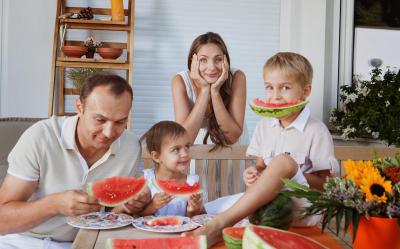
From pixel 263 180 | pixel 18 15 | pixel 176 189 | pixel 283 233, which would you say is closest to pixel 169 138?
pixel 176 189

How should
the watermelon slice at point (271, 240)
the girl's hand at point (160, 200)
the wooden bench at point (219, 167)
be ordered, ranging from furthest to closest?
the wooden bench at point (219, 167) → the girl's hand at point (160, 200) → the watermelon slice at point (271, 240)

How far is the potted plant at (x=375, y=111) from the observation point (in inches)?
140

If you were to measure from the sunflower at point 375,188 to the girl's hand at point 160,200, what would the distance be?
703 millimetres

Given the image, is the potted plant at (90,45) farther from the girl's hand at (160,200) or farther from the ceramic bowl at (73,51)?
the girl's hand at (160,200)

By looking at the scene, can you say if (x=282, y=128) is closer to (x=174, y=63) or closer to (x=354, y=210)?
(x=354, y=210)

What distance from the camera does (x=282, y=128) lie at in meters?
1.98

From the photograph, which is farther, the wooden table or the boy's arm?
the boy's arm

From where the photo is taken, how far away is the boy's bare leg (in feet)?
4.77

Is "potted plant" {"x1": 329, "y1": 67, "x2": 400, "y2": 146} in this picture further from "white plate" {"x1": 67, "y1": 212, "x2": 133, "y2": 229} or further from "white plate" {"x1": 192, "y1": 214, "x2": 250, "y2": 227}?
"white plate" {"x1": 67, "y1": 212, "x2": 133, "y2": 229}

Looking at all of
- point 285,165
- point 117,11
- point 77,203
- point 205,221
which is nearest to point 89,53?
point 117,11

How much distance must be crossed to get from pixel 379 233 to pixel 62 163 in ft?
3.95

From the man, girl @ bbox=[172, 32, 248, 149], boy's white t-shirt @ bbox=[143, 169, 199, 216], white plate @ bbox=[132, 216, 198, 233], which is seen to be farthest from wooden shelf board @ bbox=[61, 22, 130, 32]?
white plate @ bbox=[132, 216, 198, 233]

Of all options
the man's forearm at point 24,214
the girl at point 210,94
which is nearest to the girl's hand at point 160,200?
the man's forearm at point 24,214

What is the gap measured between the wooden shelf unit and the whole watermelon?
8.94ft
